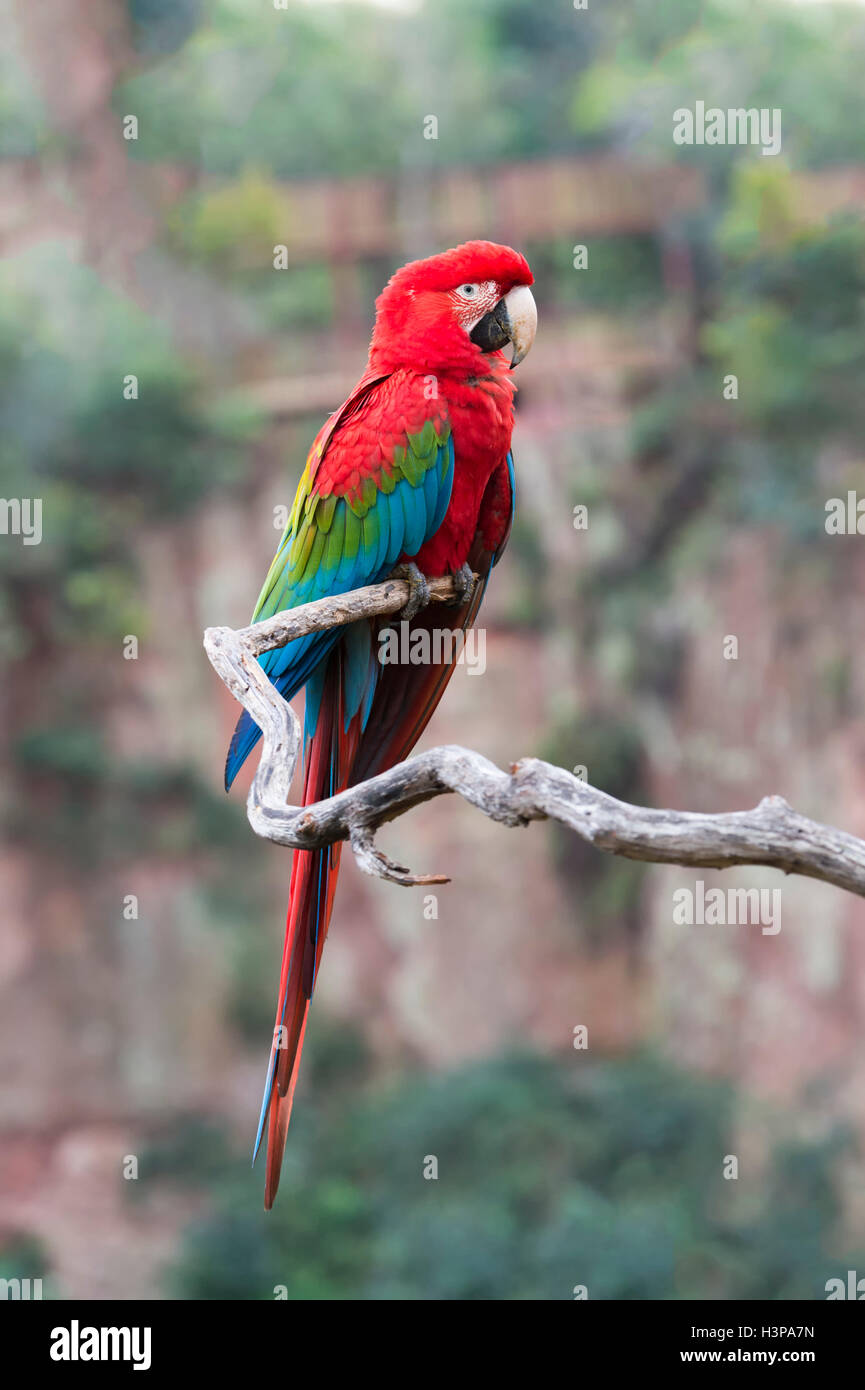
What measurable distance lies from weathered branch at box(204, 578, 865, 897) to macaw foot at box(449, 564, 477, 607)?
45 centimetres

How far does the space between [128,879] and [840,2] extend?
735 cm

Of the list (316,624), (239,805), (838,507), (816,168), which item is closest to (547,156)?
(816,168)

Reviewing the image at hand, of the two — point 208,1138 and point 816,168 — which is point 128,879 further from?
point 816,168

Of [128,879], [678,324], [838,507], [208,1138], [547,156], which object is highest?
[547,156]

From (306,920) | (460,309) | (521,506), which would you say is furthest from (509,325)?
(521,506)

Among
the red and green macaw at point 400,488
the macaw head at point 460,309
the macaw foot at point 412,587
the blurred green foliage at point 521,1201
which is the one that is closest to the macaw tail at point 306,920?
the red and green macaw at point 400,488

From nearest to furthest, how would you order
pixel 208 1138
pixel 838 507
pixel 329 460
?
pixel 329 460 → pixel 838 507 → pixel 208 1138

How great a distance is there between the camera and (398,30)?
9125 millimetres

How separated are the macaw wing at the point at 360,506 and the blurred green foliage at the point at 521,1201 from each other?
6.46 meters

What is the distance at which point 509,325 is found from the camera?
93.7 inches

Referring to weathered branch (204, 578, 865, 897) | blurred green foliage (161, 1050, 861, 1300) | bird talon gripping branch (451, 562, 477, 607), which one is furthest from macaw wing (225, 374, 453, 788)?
blurred green foliage (161, 1050, 861, 1300)

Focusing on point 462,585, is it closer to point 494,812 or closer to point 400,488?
point 400,488

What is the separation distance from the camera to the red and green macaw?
92.7 inches

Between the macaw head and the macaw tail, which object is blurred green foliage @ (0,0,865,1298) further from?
the macaw tail
